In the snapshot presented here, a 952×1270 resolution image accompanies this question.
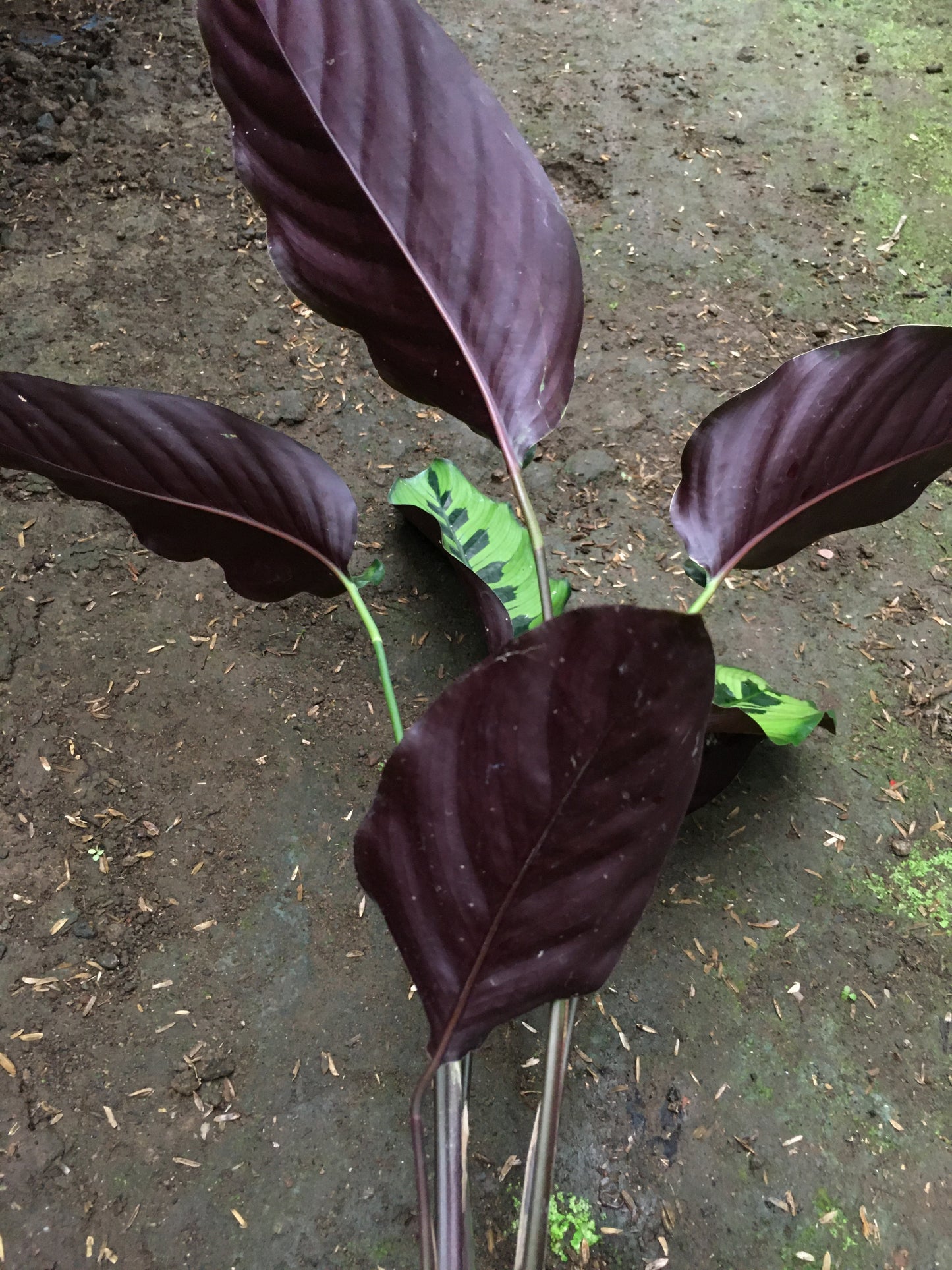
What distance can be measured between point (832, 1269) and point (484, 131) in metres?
1.19

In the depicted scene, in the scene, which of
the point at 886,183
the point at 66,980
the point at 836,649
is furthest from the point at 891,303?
the point at 66,980

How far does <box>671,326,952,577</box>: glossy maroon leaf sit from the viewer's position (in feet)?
2.40

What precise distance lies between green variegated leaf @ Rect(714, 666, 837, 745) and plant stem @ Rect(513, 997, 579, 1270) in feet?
1.30

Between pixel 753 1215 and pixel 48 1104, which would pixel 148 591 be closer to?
pixel 48 1104

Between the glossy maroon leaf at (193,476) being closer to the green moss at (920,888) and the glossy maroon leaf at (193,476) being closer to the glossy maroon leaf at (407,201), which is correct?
the glossy maroon leaf at (407,201)

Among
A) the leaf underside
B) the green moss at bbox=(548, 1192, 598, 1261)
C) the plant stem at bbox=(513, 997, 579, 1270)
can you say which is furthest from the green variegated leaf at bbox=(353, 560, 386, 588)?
the green moss at bbox=(548, 1192, 598, 1261)

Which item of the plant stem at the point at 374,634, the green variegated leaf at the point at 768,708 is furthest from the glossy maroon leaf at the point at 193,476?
the green variegated leaf at the point at 768,708

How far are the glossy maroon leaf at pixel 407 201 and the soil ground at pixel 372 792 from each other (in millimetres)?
560

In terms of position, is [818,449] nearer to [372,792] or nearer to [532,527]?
[532,527]

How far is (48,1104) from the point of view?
928 mm

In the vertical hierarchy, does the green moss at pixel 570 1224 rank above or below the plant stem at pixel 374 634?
below

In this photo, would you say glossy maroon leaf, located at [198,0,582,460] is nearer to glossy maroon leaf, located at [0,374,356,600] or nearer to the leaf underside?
glossy maroon leaf, located at [0,374,356,600]

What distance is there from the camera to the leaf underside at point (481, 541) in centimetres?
105

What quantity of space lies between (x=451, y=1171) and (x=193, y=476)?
668 millimetres
